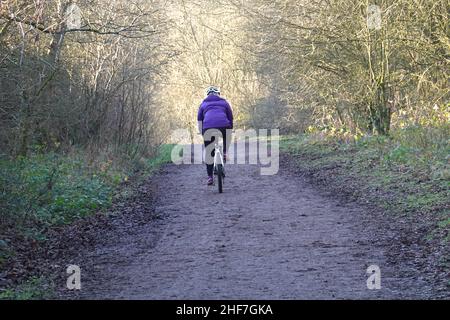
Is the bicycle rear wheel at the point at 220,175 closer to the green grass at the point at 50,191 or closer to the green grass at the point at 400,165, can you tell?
the green grass at the point at 50,191

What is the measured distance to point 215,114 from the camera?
1409cm

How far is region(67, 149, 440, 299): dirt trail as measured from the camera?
6.70 m

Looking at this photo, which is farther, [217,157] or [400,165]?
[400,165]

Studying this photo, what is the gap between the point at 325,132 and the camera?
23.3 m

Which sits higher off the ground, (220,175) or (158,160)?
(158,160)

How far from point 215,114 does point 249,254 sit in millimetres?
6187

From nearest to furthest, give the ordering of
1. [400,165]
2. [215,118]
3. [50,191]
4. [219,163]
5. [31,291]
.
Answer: [31,291] → [50,191] → [219,163] → [215,118] → [400,165]

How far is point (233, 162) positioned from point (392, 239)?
44.8 feet

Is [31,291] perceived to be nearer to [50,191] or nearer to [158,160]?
[50,191]

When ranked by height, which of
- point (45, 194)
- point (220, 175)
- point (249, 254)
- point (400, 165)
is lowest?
point (249, 254)

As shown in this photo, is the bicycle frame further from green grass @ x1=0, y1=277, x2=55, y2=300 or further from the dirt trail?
green grass @ x1=0, y1=277, x2=55, y2=300

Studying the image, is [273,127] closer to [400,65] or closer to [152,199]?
[400,65]

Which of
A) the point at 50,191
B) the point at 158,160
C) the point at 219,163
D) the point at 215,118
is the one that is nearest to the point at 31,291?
the point at 50,191

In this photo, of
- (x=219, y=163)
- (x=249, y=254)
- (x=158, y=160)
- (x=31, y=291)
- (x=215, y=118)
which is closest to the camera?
(x=31, y=291)
